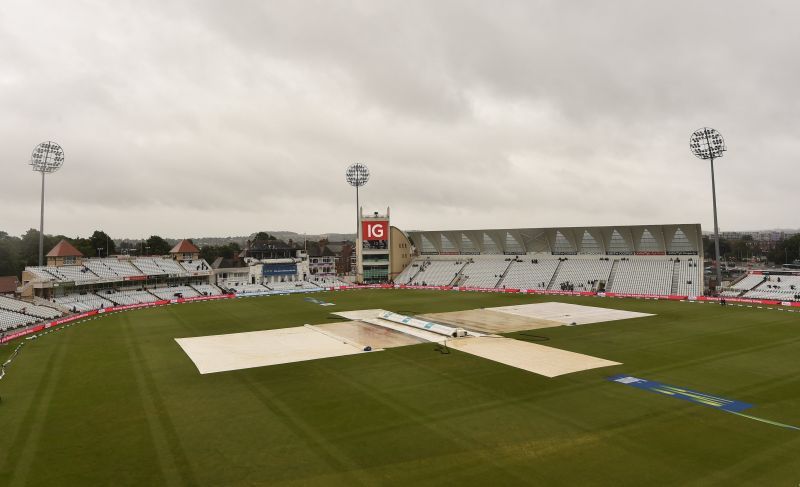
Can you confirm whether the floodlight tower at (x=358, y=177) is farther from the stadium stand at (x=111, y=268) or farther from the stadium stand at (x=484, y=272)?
the stadium stand at (x=111, y=268)

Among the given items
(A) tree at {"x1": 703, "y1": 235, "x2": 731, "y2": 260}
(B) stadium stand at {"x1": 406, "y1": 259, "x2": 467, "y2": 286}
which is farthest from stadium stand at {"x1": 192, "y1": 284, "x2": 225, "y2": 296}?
(A) tree at {"x1": 703, "y1": 235, "x2": 731, "y2": 260}

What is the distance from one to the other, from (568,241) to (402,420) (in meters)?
74.4

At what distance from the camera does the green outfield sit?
14.7 metres

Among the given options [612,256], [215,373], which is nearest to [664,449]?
[215,373]

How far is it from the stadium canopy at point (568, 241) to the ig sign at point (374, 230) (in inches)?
358

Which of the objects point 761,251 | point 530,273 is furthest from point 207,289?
point 761,251

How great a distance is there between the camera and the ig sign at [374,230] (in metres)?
93.4

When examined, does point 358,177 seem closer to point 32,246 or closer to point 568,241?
point 568,241

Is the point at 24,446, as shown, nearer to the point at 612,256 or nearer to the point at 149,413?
the point at 149,413

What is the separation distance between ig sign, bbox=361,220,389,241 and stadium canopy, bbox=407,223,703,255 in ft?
29.8

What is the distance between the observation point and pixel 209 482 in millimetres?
14141

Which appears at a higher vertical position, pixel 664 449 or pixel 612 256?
pixel 612 256

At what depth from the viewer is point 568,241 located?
86.2 m

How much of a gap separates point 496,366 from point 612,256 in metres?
61.9
